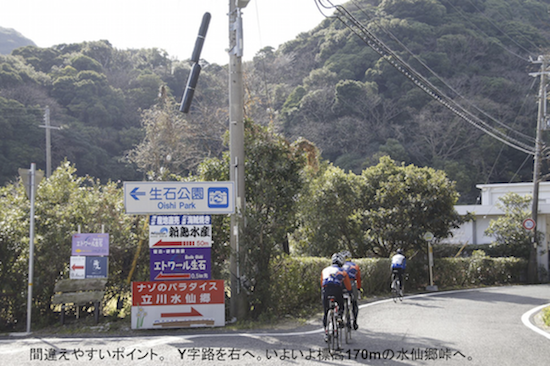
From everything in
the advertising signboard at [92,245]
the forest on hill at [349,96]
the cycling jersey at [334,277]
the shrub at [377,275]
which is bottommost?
the shrub at [377,275]

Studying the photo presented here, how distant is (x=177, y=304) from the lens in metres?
11.0

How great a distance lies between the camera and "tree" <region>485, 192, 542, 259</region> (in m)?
31.7

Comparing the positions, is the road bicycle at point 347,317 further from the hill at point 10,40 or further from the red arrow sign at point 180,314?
the hill at point 10,40

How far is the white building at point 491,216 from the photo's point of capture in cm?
3575

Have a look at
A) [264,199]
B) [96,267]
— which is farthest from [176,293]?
[264,199]

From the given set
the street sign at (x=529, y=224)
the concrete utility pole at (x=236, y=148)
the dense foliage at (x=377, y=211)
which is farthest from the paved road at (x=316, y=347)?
the street sign at (x=529, y=224)

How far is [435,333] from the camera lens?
10.1 m

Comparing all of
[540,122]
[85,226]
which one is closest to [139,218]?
[85,226]

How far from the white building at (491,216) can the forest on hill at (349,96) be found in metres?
6.66

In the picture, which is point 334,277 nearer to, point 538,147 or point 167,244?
point 167,244

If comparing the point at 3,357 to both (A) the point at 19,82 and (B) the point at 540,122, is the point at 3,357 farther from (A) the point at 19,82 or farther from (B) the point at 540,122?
(A) the point at 19,82

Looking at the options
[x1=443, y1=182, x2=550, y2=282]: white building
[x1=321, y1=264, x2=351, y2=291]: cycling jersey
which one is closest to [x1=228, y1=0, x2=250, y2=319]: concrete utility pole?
[x1=321, y1=264, x2=351, y2=291]: cycling jersey

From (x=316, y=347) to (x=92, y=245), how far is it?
5936 mm

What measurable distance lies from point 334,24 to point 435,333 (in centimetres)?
6740
